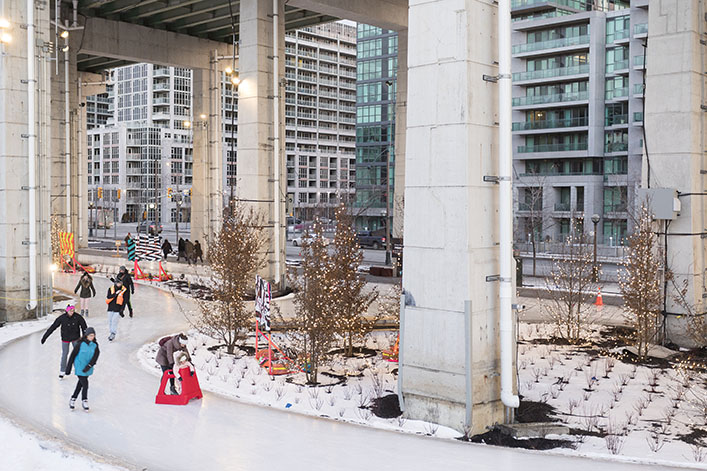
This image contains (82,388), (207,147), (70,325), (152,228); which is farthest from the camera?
(152,228)

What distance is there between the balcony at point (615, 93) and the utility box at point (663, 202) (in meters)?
50.1

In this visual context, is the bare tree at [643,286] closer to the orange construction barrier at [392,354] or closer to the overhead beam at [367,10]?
the orange construction barrier at [392,354]

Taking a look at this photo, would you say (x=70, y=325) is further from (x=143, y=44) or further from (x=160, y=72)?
(x=160, y=72)

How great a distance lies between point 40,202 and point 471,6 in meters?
17.0

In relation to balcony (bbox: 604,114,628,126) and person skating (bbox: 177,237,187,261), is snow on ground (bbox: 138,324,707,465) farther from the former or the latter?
balcony (bbox: 604,114,628,126)

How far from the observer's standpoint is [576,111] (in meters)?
71.7

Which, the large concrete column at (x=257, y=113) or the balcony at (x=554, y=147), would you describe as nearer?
the large concrete column at (x=257, y=113)

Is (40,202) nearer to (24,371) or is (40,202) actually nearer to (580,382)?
(24,371)

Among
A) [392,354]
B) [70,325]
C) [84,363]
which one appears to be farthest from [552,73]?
[84,363]

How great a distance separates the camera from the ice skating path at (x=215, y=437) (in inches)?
448

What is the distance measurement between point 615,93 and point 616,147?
4.81 metres

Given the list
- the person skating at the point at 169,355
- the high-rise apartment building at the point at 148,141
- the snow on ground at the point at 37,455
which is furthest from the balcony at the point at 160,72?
the snow on ground at the point at 37,455

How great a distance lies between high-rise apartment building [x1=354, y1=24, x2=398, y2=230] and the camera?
91.9 metres

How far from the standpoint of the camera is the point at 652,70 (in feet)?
71.1
